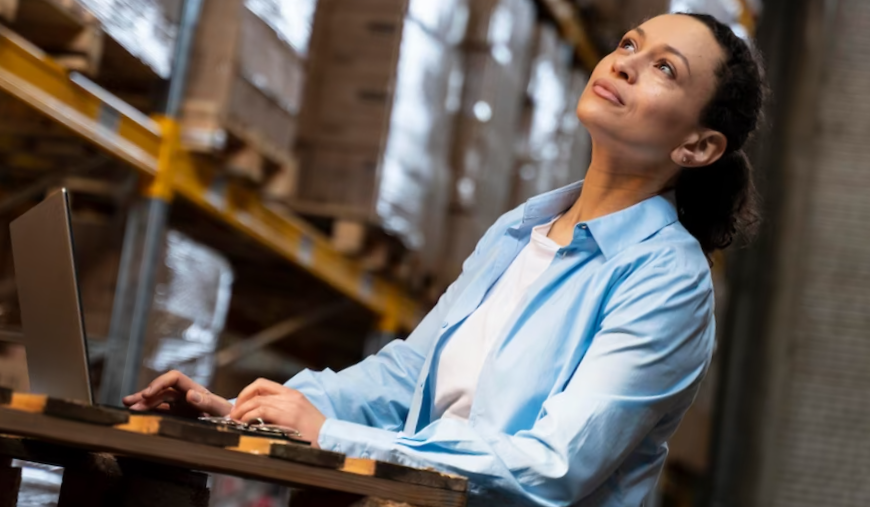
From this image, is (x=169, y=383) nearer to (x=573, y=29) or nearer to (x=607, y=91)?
(x=607, y=91)

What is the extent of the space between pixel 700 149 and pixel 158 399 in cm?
115

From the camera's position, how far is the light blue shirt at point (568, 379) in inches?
77.8

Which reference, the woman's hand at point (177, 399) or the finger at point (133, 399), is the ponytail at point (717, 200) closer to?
the woman's hand at point (177, 399)

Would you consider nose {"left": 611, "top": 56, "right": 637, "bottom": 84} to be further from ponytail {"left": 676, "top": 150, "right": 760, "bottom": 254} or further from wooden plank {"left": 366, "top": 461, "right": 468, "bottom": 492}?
wooden plank {"left": 366, "top": 461, "right": 468, "bottom": 492}

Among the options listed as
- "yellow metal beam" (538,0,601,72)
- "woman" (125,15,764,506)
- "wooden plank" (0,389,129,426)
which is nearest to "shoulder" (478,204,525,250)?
"woman" (125,15,764,506)

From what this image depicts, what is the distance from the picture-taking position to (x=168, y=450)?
5.29 feet

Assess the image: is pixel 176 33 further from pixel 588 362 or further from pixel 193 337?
pixel 588 362

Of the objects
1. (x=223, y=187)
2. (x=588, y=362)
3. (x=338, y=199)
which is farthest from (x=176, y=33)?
(x=588, y=362)

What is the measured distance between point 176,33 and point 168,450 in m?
3.64

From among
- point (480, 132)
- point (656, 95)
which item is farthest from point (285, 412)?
point (480, 132)

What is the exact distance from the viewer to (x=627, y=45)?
254 cm

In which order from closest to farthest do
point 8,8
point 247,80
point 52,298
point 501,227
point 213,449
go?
point 213,449 → point 52,298 → point 501,227 → point 8,8 → point 247,80

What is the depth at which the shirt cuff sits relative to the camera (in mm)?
1996

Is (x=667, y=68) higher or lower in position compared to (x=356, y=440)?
higher
